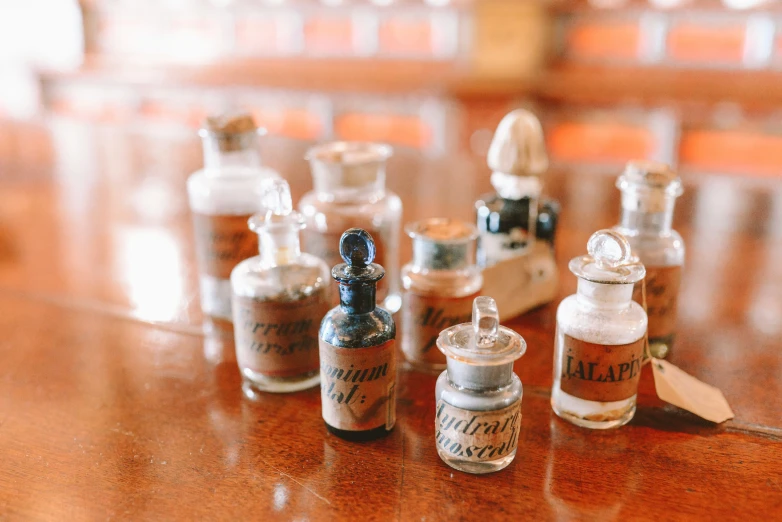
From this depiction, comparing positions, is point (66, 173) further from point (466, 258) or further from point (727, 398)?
point (727, 398)

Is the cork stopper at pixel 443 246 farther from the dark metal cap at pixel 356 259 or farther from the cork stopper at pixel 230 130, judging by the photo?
the cork stopper at pixel 230 130

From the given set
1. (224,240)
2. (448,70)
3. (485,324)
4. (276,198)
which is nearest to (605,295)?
(485,324)

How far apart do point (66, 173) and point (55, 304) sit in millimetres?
1055

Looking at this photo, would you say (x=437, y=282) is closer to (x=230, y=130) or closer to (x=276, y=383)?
(x=276, y=383)

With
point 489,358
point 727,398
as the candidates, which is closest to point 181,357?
point 489,358

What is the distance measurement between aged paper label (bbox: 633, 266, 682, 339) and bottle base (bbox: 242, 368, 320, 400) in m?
0.41

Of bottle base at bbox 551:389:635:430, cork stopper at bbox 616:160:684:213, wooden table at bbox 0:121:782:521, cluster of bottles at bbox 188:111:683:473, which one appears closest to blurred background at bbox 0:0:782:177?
wooden table at bbox 0:121:782:521

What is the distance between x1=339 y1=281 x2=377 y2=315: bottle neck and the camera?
2.16ft

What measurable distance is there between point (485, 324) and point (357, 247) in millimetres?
142

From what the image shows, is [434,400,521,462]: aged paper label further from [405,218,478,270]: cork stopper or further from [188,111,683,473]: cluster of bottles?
[405,218,478,270]: cork stopper

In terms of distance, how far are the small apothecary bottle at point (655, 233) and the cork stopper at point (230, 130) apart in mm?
486

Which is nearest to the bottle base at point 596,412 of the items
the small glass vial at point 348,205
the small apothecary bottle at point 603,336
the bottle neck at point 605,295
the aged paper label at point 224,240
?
the small apothecary bottle at point 603,336

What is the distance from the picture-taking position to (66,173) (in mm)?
1972

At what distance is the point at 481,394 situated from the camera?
0.62 meters
